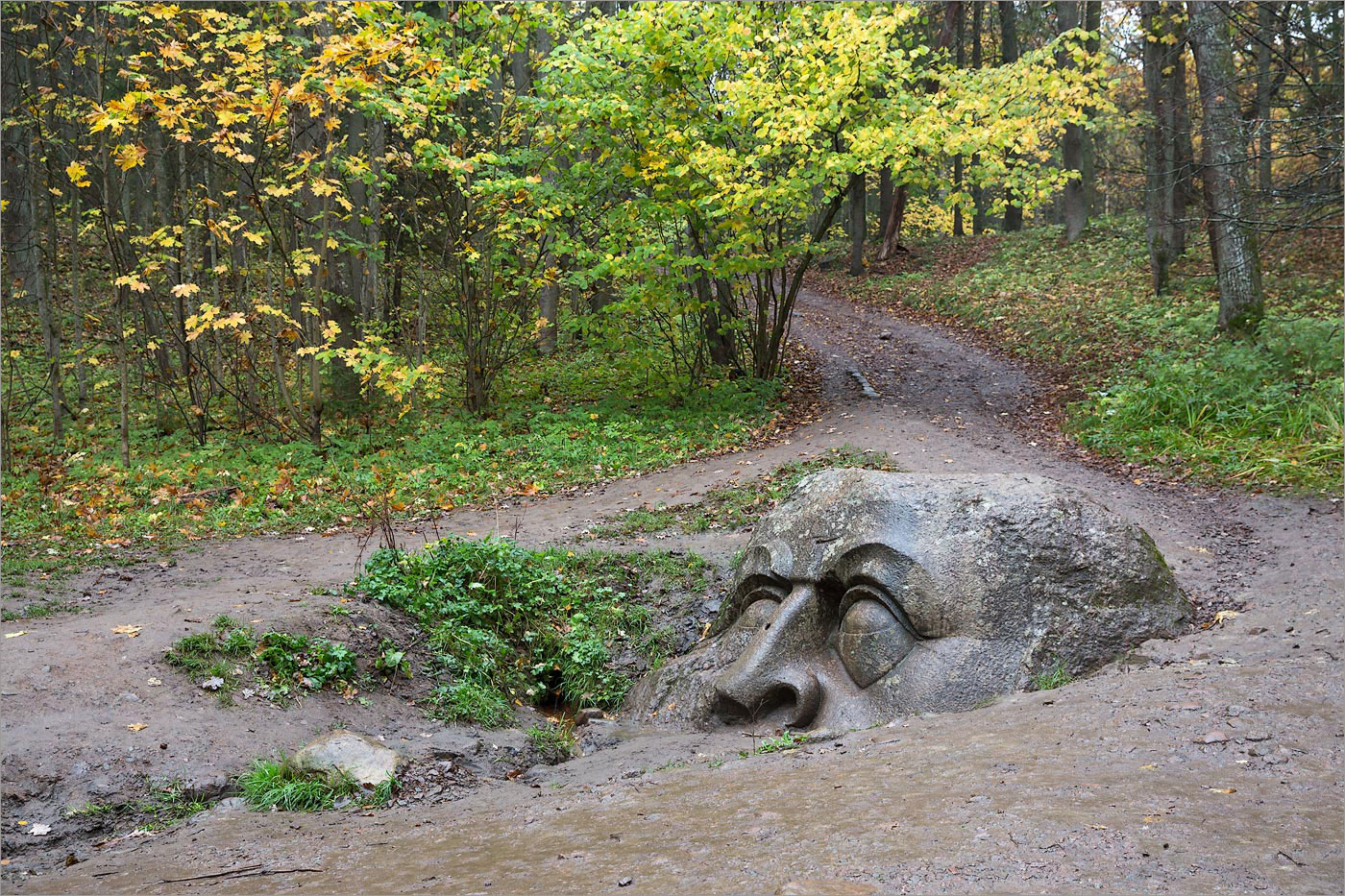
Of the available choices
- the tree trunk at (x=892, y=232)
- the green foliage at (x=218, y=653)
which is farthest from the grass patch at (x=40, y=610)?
the tree trunk at (x=892, y=232)

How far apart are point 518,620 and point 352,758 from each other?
2.62 m

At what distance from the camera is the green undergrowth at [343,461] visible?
31.9 feet

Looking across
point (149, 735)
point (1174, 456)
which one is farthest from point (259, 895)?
point (1174, 456)

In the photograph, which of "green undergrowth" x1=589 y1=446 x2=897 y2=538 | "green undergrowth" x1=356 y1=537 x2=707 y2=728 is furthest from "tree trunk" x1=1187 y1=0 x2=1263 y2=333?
"green undergrowth" x1=356 y1=537 x2=707 y2=728

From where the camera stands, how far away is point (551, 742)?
594 cm

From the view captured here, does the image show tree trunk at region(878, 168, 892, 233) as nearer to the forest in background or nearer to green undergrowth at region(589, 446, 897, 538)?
the forest in background

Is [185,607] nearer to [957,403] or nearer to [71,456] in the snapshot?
[71,456]

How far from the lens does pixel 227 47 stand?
12.4 m

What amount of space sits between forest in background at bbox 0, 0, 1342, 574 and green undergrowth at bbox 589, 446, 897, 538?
2049 mm

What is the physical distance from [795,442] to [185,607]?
766cm

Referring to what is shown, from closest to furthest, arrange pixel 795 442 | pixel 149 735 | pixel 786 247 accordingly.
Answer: pixel 149 735
pixel 795 442
pixel 786 247

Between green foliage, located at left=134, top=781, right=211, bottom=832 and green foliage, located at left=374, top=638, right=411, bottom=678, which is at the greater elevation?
green foliage, located at left=374, top=638, right=411, bottom=678

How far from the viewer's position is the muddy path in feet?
9.97

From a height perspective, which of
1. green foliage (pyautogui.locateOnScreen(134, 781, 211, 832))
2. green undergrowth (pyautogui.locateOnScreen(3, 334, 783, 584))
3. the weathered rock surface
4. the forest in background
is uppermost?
the forest in background
